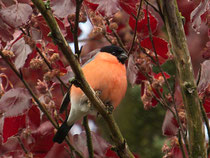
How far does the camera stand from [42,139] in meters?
2.00

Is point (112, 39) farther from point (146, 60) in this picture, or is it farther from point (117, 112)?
point (117, 112)

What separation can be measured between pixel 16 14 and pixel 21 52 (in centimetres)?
23

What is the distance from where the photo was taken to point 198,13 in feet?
4.99

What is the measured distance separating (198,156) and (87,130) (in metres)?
0.56

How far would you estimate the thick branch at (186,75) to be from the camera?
1.59 metres

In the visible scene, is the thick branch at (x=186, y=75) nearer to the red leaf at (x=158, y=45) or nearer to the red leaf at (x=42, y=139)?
the red leaf at (x=158, y=45)

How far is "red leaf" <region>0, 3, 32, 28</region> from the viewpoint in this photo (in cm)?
149

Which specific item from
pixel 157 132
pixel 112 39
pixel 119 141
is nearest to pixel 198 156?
pixel 119 141

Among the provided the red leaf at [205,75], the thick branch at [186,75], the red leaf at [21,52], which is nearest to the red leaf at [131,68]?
the thick branch at [186,75]

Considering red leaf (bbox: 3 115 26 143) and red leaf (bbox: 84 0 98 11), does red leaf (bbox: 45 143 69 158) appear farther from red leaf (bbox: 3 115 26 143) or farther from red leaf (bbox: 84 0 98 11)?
red leaf (bbox: 84 0 98 11)

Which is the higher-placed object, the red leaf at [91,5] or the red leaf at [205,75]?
the red leaf at [91,5]

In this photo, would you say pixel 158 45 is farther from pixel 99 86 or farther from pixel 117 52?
pixel 117 52

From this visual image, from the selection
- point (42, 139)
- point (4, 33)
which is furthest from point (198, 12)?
point (42, 139)

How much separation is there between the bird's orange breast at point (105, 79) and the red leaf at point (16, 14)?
83 centimetres
